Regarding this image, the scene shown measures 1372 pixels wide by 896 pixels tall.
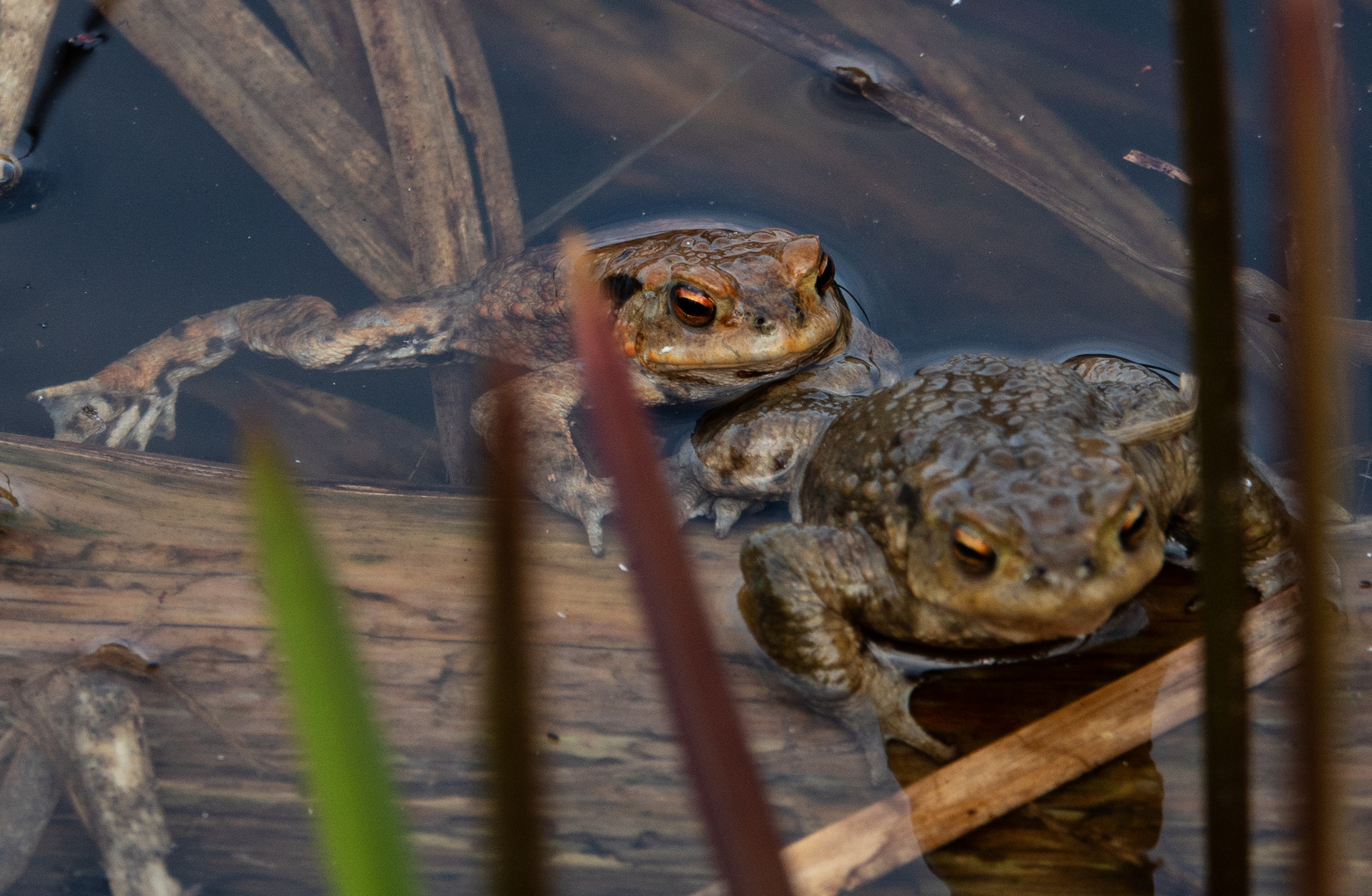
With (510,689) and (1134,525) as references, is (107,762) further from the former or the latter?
(1134,525)

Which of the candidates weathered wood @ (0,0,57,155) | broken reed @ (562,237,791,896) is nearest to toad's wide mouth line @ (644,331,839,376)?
broken reed @ (562,237,791,896)

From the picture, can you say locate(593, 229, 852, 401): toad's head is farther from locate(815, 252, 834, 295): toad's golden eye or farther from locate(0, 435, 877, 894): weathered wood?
locate(0, 435, 877, 894): weathered wood

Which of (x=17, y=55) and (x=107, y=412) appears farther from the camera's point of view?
(x=17, y=55)

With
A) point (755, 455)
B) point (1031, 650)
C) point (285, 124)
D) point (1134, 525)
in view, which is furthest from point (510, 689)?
point (285, 124)

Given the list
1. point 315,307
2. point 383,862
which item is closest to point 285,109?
point 315,307

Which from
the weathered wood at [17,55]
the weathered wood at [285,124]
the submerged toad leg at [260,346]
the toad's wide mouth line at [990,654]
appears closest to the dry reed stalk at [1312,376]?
the toad's wide mouth line at [990,654]

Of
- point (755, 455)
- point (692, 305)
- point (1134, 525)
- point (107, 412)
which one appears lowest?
point (107, 412)
